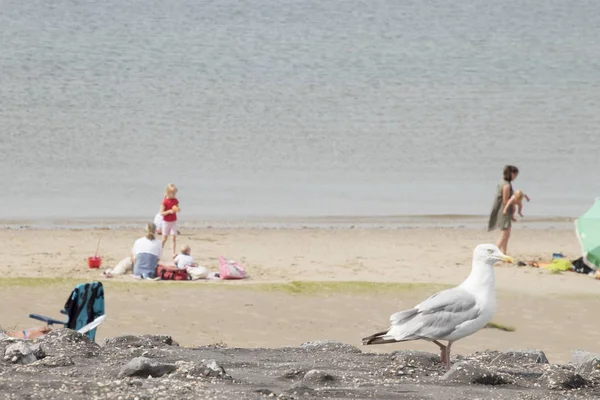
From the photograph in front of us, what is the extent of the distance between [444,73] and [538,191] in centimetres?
2997

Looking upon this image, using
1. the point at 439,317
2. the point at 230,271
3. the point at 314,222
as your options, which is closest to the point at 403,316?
the point at 439,317

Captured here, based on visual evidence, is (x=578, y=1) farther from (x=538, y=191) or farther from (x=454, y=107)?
(x=538, y=191)

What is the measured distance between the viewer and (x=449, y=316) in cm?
925

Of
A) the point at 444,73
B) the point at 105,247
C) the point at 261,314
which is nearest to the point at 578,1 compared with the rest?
the point at 444,73

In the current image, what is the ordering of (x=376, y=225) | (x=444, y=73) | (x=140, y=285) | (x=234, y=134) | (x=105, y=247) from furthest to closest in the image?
(x=444, y=73) < (x=234, y=134) < (x=376, y=225) < (x=105, y=247) < (x=140, y=285)

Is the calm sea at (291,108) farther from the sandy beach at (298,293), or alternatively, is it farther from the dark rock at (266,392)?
the dark rock at (266,392)

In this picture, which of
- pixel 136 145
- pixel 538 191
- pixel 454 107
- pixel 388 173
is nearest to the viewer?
pixel 538 191

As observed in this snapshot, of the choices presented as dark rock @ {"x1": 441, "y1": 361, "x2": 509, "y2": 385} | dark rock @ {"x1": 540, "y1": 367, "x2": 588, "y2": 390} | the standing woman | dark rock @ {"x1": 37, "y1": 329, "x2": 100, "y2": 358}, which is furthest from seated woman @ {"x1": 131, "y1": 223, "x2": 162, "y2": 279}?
dark rock @ {"x1": 540, "y1": 367, "x2": 588, "y2": 390}

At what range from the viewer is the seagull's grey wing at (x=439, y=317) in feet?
30.3

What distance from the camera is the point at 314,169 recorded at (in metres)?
41.1

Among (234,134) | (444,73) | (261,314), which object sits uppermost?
(444,73)

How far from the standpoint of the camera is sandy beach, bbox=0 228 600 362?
1461 cm

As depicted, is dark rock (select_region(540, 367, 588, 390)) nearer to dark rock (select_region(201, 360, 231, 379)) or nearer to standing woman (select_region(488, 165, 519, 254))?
dark rock (select_region(201, 360, 231, 379))

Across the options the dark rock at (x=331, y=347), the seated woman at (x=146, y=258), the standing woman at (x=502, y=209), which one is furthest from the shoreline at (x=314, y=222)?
the dark rock at (x=331, y=347)
